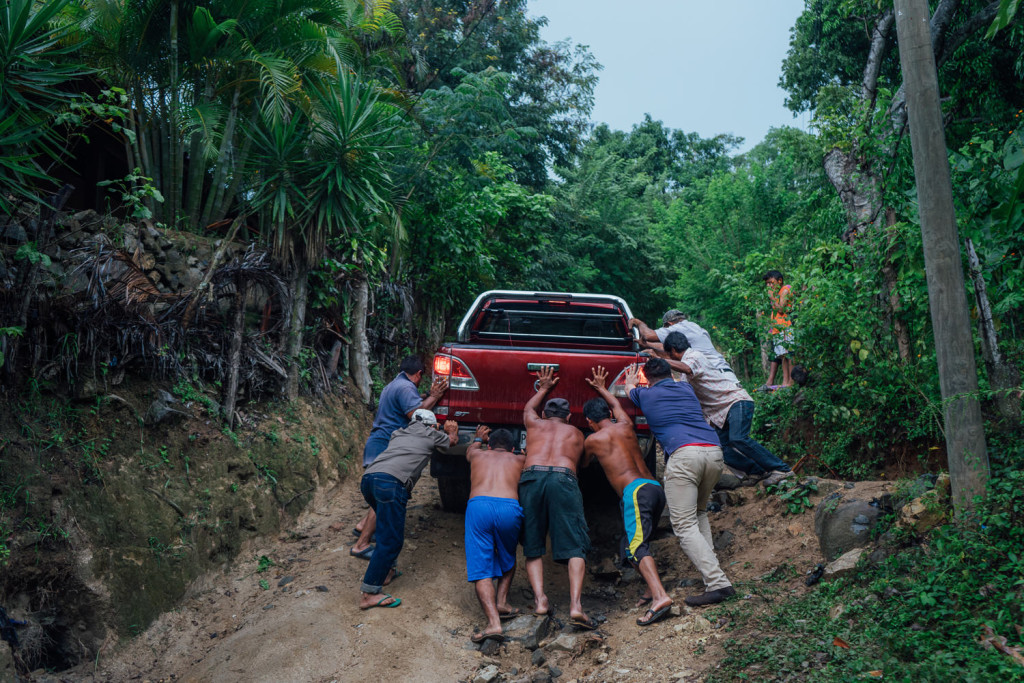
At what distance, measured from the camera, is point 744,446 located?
6.34 metres

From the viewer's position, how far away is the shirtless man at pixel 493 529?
502 cm

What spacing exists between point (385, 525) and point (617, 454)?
6.01 feet

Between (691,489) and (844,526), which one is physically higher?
(691,489)

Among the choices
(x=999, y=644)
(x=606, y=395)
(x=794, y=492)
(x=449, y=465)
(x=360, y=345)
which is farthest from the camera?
(x=360, y=345)

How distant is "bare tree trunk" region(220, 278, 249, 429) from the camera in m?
6.85

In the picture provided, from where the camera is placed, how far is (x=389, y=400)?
6105mm

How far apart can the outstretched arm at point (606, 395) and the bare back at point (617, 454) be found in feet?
0.27

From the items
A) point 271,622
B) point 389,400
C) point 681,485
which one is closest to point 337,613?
point 271,622

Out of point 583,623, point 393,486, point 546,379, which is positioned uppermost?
point 546,379

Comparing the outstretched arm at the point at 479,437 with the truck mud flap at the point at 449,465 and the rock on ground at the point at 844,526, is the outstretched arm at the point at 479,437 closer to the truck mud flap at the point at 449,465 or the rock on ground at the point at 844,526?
the truck mud flap at the point at 449,465

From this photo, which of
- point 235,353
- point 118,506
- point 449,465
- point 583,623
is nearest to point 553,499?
point 583,623

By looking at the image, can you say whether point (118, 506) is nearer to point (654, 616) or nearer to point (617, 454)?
point (617, 454)

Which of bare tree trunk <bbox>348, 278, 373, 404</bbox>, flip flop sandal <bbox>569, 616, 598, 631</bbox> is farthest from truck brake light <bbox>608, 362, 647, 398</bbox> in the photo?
bare tree trunk <bbox>348, 278, 373, 404</bbox>

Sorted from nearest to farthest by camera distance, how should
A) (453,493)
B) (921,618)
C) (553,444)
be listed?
(921,618) < (553,444) < (453,493)
